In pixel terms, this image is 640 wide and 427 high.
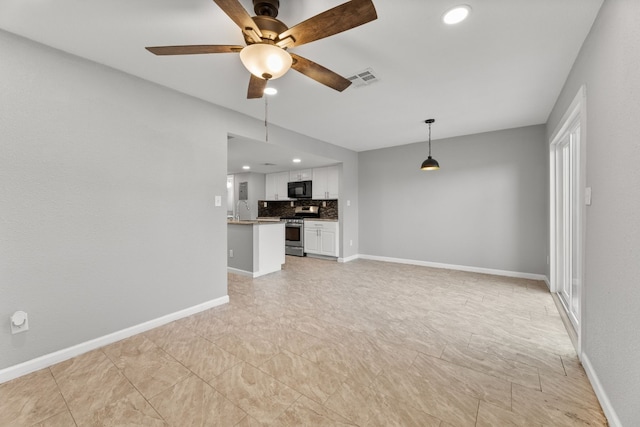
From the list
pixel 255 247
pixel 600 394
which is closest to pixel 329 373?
pixel 600 394

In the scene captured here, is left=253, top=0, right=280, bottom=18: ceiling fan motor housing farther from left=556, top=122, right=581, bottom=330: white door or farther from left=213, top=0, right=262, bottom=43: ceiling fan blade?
left=556, top=122, right=581, bottom=330: white door

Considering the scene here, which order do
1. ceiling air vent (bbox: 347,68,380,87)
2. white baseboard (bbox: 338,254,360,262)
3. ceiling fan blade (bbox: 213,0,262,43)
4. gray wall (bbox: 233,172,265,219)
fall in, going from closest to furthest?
ceiling fan blade (bbox: 213,0,262,43), ceiling air vent (bbox: 347,68,380,87), white baseboard (bbox: 338,254,360,262), gray wall (bbox: 233,172,265,219)

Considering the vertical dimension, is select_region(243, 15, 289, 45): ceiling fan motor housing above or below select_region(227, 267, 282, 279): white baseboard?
above

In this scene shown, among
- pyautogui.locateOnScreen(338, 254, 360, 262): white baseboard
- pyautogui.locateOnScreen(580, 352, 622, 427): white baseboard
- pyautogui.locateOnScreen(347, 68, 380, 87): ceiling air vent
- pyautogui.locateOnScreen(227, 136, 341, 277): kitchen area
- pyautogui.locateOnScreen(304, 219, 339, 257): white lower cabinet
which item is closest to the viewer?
pyautogui.locateOnScreen(580, 352, 622, 427): white baseboard

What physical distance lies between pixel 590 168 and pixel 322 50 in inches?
85.9

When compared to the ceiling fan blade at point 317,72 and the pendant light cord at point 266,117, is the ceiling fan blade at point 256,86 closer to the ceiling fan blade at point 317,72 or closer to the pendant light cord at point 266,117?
the ceiling fan blade at point 317,72

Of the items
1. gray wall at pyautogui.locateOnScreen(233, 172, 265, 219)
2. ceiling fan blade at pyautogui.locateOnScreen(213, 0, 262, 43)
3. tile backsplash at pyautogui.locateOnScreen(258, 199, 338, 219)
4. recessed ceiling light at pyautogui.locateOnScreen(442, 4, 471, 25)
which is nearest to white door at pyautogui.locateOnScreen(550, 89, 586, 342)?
recessed ceiling light at pyautogui.locateOnScreen(442, 4, 471, 25)

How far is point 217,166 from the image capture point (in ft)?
10.9

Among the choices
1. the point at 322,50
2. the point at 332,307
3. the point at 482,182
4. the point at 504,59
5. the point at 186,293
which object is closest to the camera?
the point at 322,50

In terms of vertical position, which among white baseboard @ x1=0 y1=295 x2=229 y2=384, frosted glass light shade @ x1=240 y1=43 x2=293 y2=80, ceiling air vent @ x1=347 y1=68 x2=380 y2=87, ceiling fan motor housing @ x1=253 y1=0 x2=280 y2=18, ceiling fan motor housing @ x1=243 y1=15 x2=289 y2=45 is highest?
ceiling air vent @ x1=347 y1=68 x2=380 y2=87

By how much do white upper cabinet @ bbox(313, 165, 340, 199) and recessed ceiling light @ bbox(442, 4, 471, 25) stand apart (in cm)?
428

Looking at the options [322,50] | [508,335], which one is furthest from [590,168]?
[322,50]

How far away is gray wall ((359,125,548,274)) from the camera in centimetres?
444

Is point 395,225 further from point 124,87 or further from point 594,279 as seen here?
point 124,87
